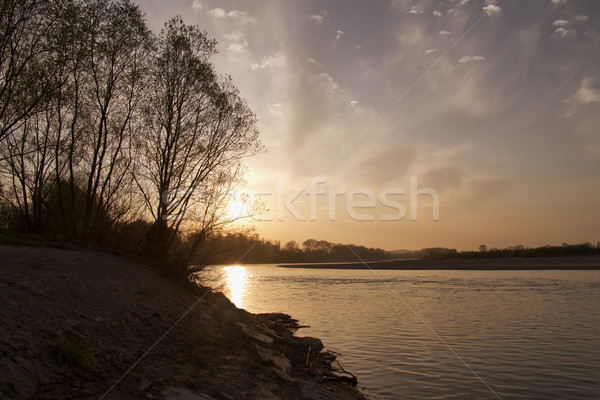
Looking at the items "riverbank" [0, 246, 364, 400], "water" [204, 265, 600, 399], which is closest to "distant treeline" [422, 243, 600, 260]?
"water" [204, 265, 600, 399]

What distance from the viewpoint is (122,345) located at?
31.3 ft

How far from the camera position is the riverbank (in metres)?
7.17

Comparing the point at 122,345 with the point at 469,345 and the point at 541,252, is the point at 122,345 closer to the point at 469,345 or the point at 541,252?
the point at 469,345

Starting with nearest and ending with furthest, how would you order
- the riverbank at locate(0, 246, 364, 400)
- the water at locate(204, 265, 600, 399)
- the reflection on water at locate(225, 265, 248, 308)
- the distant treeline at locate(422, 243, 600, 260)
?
the riverbank at locate(0, 246, 364, 400), the water at locate(204, 265, 600, 399), the reflection on water at locate(225, 265, 248, 308), the distant treeline at locate(422, 243, 600, 260)

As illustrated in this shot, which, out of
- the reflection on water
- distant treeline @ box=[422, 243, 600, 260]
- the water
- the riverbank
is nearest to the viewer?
the riverbank

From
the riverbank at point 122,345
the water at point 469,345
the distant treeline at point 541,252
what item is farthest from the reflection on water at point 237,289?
the distant treeline at point 541,252

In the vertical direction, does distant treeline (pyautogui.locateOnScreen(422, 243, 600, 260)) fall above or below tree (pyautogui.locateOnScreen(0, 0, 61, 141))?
below

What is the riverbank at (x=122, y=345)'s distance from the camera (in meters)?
7.17

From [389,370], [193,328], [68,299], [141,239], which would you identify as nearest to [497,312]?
[389,370]

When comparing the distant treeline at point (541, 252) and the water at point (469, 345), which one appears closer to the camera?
the water at point (469, 345)

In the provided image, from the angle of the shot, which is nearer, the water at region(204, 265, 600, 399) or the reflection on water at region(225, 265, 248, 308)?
the water at region(204, 265, 600, 399)

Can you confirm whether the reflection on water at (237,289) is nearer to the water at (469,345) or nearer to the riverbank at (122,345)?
the water at (469,345)

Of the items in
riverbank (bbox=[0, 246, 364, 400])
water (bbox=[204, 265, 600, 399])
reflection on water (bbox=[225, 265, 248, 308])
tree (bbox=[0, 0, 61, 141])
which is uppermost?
tree (bbox=[0, 0, 61, 141])

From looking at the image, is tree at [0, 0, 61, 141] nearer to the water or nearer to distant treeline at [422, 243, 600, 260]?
the water
